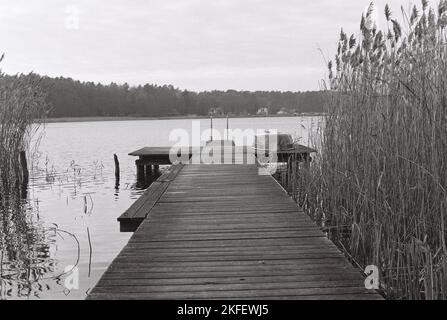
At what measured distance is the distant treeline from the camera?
250ft

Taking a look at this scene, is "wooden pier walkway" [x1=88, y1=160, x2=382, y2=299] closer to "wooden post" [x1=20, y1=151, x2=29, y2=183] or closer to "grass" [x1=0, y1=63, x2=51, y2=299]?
"grass" [x1=0, y1=63, x2=51, y2=299]

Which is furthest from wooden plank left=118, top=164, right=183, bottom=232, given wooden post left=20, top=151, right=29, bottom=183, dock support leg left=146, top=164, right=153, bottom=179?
dock support leg left=146, top=164, right=153, bottom=179

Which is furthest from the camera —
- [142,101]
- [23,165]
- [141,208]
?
[142,101]

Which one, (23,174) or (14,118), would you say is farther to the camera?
(23,174)

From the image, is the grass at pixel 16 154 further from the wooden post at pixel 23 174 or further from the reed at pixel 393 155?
the reed at pixel 393 155

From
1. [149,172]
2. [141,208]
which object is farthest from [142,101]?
[141,208]

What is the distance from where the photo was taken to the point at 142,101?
9088 cm

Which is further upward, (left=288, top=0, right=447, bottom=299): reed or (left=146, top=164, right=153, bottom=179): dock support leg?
(left=288, top=0, right=447, bottom=299): reed

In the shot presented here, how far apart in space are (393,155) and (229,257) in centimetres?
172

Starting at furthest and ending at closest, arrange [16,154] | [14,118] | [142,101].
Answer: [142,101], [16,154], [14,118]

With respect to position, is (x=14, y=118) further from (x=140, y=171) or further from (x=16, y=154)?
(x=140, y=171)

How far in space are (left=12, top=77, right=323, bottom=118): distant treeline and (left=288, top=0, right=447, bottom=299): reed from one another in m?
63.5

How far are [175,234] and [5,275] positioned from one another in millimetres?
2293

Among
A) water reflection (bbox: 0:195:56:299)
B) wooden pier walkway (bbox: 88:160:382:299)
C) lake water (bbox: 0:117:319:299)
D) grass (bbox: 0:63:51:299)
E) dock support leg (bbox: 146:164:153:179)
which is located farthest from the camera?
dock support leg (bbox: 146:164:153:179)
